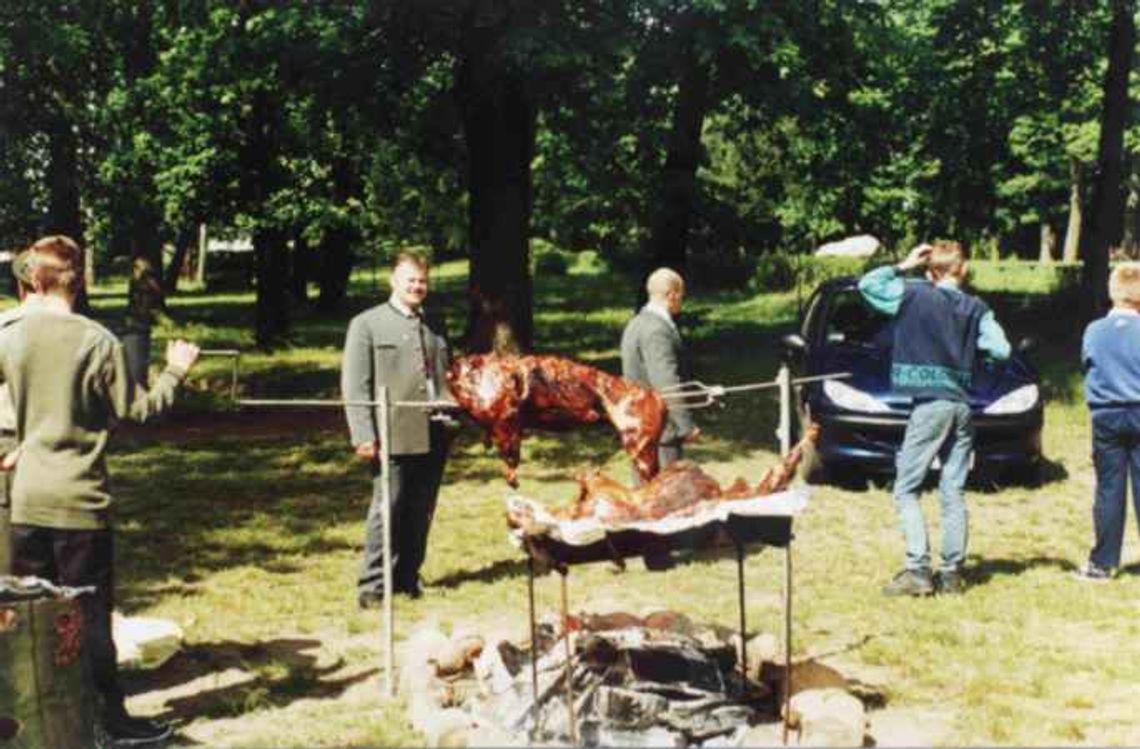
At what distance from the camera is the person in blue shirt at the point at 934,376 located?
344 inches

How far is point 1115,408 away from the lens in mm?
9305

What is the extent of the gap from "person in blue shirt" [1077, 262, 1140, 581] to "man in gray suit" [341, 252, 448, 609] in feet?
15.4

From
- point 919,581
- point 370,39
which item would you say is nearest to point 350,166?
point 370,39

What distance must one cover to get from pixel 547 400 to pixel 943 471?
316 cm

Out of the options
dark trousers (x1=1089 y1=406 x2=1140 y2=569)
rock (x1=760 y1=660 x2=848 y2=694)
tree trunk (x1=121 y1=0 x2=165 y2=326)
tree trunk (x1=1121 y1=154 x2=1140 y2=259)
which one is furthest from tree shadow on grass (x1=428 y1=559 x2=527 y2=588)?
tree trunk (x1=1121 y1=154 x2=1140 y2=259)

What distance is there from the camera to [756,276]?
43.6 meters

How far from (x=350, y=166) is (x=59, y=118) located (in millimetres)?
6175

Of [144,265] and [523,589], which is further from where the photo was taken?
[144,265]

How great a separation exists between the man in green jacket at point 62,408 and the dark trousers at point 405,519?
282cm

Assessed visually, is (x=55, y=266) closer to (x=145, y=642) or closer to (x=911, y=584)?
(x=145, y=642)

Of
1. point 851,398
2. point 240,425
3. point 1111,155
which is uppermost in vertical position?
point 1111,155

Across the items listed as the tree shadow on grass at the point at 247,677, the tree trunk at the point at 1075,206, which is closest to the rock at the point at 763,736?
the tree shadow on grass at the point at 247,677

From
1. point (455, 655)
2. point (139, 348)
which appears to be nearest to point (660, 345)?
point (455, 655)

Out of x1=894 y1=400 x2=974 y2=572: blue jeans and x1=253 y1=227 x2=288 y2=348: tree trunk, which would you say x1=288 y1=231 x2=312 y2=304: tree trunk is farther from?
x1=894 y1=400 x2=974 y2=572: blue jeans
